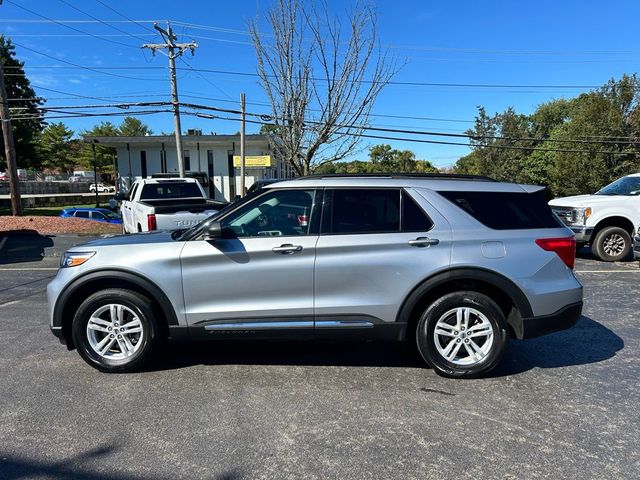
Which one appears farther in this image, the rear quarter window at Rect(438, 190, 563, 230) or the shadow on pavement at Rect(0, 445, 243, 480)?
the rear quarter window at Rect(438, 190, 563, 230)

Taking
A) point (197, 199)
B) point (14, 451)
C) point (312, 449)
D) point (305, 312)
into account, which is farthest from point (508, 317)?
point (197, 199)

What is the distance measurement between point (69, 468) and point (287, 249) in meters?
2.15

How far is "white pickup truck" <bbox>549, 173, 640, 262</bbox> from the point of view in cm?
1041

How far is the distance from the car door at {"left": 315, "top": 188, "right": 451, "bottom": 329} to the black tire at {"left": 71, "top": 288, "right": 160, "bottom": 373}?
4.94 ft

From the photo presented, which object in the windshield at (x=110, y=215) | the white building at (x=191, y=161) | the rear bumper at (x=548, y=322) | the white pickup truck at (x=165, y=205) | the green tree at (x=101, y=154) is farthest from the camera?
the green tree at (x=101, y=154)

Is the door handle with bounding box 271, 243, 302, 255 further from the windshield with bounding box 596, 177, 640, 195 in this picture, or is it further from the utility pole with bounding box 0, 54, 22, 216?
the utility pole with bounding box 0, 54, 22, 216

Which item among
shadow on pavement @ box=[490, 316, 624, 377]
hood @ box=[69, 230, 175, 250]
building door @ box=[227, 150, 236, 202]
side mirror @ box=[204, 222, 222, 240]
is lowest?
shadow on pavement @ box=[490, 316, 624, 377]

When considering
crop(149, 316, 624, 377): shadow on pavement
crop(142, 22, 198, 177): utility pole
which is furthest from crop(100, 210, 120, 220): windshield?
crop(149, 316, 624, 377): shadow on pavement

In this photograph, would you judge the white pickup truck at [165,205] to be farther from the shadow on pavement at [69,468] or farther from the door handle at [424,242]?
the shadow on pavement at [69,468]

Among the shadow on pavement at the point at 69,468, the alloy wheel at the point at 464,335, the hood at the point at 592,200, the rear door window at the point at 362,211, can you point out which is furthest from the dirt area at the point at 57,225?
the hood at the point at 592,200

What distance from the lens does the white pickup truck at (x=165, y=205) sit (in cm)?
906

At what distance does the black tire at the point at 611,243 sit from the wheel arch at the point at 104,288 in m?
9.92

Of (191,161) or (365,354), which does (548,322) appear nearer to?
(365,354)

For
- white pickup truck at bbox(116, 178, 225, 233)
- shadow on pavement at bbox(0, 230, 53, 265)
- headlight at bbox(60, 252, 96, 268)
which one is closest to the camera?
headlight at bbox(60, 252, 96, 268)
